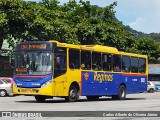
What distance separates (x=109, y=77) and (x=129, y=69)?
2.70 metres

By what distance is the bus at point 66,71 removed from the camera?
883 inches

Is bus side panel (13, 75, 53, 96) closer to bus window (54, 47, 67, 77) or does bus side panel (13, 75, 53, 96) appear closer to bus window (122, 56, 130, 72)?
bus window (54, 47, 67, 77)

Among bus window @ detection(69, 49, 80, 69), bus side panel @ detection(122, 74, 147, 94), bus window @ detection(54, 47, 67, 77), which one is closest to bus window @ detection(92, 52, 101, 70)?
bus window @ detection(69, 49, 80, 69)

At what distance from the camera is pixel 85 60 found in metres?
24.9

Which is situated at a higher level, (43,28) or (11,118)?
(43,28)

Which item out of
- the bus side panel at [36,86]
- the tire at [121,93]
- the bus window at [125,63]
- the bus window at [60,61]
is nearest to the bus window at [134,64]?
the bus window at [125,63]

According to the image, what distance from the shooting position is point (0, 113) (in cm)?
1542

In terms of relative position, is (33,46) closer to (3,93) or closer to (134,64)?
(134,64)

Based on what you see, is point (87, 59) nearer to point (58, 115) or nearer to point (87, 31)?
point (58, 115)

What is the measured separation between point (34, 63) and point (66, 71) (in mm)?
1721

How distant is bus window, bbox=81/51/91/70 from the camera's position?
24656 mm

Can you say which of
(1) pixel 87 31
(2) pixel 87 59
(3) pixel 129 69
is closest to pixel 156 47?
(1) pixel 87 31

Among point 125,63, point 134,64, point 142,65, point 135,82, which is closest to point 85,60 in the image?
point 125,63

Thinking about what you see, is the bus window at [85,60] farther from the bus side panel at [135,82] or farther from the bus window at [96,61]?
the bus side panel at [135,82]
